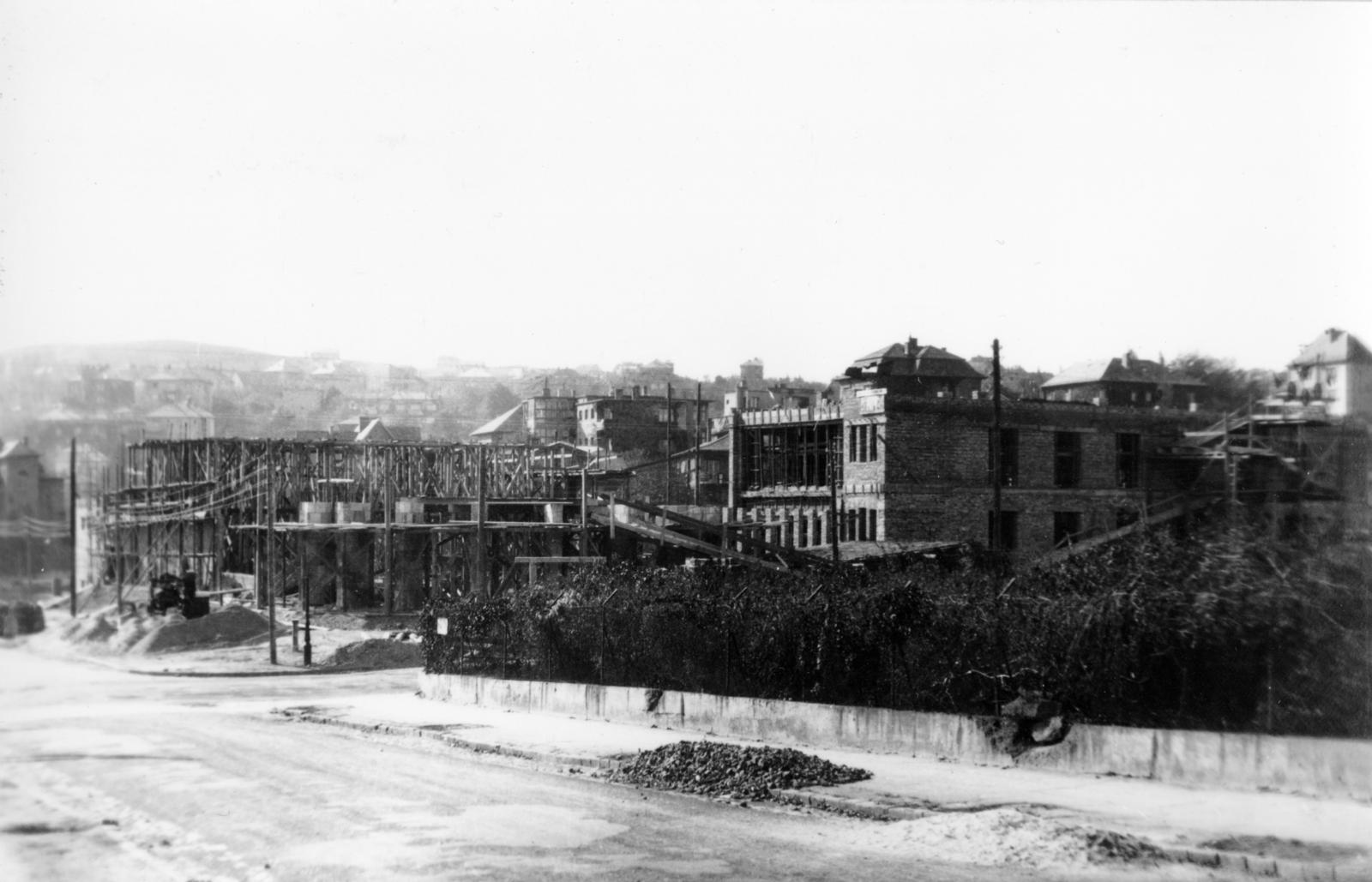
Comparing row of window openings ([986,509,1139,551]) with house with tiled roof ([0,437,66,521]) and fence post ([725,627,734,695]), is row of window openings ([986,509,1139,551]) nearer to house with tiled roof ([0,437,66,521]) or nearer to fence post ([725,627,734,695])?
fence post ([725,627,734,695])

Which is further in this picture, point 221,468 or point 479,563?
point 221,468

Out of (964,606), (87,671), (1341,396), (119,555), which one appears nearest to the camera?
(964,606)

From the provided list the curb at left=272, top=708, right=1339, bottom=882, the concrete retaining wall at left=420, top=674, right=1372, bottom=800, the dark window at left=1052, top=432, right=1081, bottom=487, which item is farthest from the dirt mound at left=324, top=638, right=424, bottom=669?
the dark window at left=1052, top=432, right=1081, bottom=487

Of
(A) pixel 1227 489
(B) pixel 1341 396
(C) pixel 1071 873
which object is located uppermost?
(B) pixel 1341 396

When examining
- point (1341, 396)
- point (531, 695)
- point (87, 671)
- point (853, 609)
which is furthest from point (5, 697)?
point (1341, 396)

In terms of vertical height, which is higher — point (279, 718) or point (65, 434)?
point (65, 434)

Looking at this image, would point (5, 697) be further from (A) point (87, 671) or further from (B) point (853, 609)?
(B) point (853, 609)

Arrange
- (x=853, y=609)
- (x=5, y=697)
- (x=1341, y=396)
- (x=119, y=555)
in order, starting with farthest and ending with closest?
1. (x=119, y=555)
2. (x=5, y=697)
3. (x=1341, y=396)
4. (x=853, y=609)
